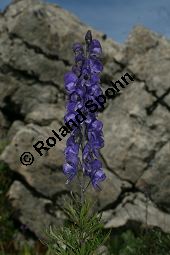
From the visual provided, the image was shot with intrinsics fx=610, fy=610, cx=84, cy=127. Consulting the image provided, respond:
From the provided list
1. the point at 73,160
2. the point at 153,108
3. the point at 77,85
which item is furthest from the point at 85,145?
the point at 153,108

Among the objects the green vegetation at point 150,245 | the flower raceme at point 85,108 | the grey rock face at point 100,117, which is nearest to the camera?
the flower raceme at point 85,108

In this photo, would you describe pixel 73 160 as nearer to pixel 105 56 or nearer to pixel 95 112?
pixel 95 112

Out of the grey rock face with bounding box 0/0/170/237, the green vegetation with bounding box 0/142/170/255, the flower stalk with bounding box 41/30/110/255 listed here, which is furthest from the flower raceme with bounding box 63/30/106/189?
the grey rock face with bounding box 0/0/170/237

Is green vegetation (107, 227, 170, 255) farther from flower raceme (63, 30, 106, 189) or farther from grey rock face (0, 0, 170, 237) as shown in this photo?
flower raceme (63, 30, 106, 189)

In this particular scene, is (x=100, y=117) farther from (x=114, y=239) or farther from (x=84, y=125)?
(x=84, y=125)

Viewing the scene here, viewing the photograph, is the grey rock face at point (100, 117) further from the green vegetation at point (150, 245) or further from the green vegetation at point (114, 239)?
the green vegetation at point (150, 245)

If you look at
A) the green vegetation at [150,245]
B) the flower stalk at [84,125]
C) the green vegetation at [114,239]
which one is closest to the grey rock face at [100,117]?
the green vegetation at [114,239]

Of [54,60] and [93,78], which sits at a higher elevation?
[54,60]
